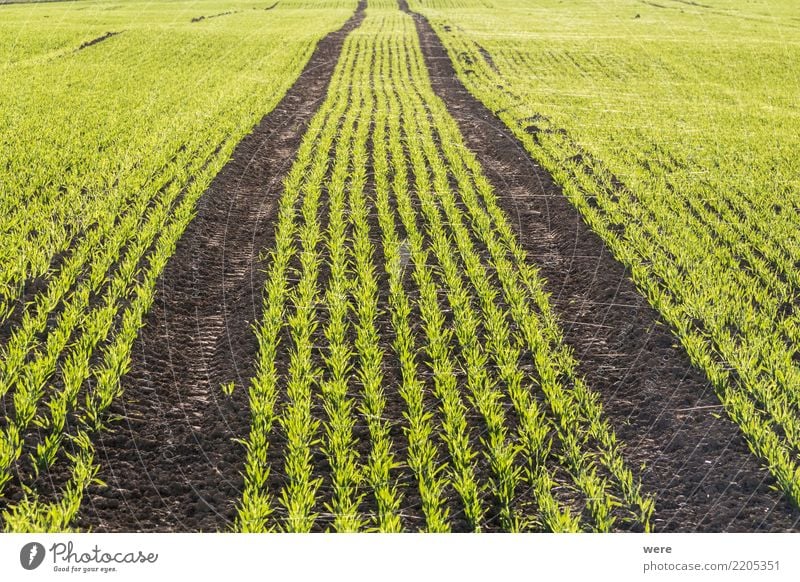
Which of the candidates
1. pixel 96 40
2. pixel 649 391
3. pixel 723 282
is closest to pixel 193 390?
pixel 649 391

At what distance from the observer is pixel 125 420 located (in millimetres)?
5441

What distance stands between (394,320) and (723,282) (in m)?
4.16

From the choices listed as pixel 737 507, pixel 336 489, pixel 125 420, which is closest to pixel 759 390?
pixel 737 507

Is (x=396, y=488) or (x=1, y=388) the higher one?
(x=1, y=388)

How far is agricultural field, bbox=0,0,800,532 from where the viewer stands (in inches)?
189

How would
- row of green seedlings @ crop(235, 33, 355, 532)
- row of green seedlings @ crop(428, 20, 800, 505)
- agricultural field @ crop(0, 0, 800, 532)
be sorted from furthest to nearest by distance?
row of green seedlings @ crop(428, 20, 800, 505)
agricultural field @ crop(0, 0, 800, 532)
row of green seedlings @ crop(235, 33, 355, 532)

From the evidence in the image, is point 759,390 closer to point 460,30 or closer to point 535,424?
point 535,424

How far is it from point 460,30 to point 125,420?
4208 centimetres

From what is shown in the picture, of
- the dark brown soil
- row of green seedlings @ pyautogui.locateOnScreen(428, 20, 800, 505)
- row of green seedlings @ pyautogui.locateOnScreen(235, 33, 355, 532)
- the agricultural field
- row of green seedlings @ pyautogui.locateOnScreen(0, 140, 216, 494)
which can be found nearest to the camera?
row of green seedlings @ pyautogui.locateOnScreen(235, 33, 355, 532)
